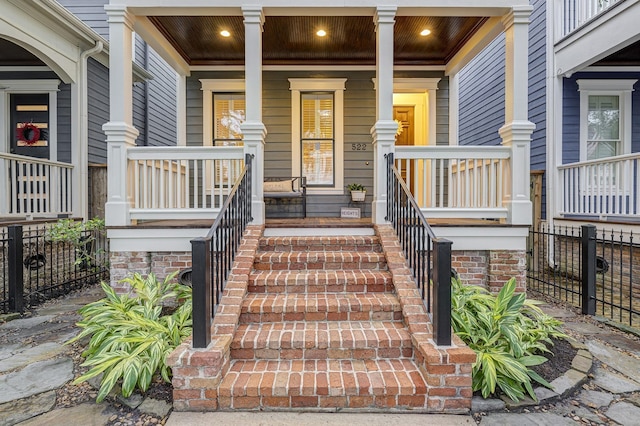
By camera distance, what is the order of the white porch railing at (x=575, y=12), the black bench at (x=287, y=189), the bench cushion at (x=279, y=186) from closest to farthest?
the white porch railing at (x=575, y=12) → the black bench at (x=287, y=189) → the bench cushion at (x=279, y=186)

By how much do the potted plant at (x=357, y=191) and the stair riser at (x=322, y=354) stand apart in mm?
3699

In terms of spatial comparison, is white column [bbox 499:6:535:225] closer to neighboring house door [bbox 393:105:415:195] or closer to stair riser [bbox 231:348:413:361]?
stair riser [bbox 231:348:413:361]

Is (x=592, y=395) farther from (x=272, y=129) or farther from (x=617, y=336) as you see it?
(x=272, y=129)

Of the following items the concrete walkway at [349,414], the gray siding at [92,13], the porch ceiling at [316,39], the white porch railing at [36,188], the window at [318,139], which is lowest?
the concrete walkway at [349,414]

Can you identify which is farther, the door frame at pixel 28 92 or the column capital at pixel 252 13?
the door frame at pixel 28 92

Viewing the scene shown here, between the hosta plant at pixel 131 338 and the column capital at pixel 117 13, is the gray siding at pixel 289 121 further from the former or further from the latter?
the hosta plant at pixel 131 338

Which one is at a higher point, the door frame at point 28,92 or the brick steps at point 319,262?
the door frame at point 28,92

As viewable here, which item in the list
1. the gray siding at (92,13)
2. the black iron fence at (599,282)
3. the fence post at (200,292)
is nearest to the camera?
the fence post at (200,292)

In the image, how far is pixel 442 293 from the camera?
234 centimetres

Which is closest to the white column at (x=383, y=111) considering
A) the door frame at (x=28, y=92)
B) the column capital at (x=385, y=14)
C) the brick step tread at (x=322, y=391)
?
the column capital at (x=385, y=14)

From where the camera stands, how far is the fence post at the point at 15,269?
12.4ft

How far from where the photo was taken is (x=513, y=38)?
416 cm

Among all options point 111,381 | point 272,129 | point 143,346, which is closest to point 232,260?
point 143,346

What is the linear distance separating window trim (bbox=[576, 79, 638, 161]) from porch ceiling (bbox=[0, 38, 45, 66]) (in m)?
9.24
